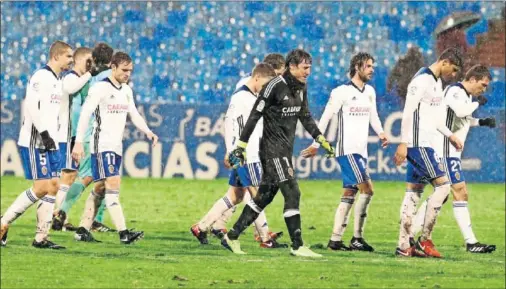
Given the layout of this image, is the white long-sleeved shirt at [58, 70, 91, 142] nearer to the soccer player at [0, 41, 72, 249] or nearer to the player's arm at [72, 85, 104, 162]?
the player's arm at [72, 85, 104, 162]

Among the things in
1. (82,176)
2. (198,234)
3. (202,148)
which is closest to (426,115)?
(198,234)

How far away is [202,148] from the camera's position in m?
25.2

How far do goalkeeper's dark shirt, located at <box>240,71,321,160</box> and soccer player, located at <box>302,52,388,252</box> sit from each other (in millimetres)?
1301

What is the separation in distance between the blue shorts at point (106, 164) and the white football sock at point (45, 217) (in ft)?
2.08

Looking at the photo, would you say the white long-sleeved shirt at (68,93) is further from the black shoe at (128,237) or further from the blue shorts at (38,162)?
the black shoe at (128,237)

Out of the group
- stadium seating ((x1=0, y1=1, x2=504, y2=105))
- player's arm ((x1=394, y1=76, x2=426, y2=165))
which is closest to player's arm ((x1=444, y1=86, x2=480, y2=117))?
player's arm ((x1=394, y1=76, x2=426, y2=165))

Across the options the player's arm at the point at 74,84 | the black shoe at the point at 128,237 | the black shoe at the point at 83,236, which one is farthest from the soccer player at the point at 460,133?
the player's arm at the point at 74,84

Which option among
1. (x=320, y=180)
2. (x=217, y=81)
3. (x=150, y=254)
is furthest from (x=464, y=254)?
(x=217, y=81)

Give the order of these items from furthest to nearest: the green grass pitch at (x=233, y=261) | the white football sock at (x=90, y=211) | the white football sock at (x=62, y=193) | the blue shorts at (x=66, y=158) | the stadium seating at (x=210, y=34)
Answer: the stadium seating at (x=210, y=34), the white football sock at (x=62, y=193), the blue shorts at (x=66, y=158), the white football sock at (x=90, y=211), the green grass pitch at (x=233, y=261)

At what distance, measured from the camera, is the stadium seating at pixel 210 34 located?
27.6m

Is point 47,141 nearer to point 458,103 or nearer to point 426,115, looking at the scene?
point 426,115

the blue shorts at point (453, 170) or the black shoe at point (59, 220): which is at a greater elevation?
the blue shorts at point (453, 170)

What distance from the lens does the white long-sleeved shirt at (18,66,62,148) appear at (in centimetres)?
1287

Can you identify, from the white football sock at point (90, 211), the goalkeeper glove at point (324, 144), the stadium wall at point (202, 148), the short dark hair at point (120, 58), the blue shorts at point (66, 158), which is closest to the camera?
the goalkeeper glove at point (324, 144)
